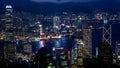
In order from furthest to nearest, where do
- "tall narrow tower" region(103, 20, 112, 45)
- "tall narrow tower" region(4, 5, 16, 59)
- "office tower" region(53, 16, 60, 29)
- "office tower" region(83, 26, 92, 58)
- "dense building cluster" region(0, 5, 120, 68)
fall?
"office tower" region(53, 16, 60, 29) < "office tower" region(83, 26, 92, 58) < "dense building cluster" region(0, 5, 120, 68) < "tall narrow tower" region(103, 20, 112, 45) < "tall narrow tower" region(4, 5, 16, 59)

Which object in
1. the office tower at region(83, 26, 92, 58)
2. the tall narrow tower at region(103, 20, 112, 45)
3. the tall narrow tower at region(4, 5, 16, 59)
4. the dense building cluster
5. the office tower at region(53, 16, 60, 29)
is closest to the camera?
the tall narrow tower at region(4, 5, 16, 59)

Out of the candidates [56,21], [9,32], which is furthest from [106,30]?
[9,32]

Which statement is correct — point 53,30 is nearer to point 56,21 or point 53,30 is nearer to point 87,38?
point 56,21

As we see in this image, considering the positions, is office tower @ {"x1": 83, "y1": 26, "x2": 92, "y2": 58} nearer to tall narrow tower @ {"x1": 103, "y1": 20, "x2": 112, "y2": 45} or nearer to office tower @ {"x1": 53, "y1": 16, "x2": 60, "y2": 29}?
tall narrow tower @ {"x1": 103, "y1": 20, "x2": 112, "y2": 45}

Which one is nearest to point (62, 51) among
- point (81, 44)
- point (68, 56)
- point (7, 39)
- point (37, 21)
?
point (68, 56)

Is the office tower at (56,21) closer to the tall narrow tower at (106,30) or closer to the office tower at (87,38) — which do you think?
the office tower at (87,38)

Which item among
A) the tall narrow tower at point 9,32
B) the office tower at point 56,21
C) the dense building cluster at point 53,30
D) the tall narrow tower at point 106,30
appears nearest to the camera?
the tall narrow tower at point 9,32

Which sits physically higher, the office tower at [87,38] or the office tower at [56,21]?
the office tower at [56,21]

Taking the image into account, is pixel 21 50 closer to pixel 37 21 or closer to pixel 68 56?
pixel 37 21

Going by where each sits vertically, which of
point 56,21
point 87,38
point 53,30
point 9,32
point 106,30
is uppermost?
point 56,21

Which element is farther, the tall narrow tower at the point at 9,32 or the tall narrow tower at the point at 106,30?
the tall narrow tower at the point at 106,30

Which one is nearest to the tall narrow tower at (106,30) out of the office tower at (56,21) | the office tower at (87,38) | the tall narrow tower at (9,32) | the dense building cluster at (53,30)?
the dense building cluster at (53,30)


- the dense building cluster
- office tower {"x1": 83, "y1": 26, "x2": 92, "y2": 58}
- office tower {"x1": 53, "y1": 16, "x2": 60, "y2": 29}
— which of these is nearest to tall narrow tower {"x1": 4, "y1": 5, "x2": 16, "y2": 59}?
the dense building cluster
